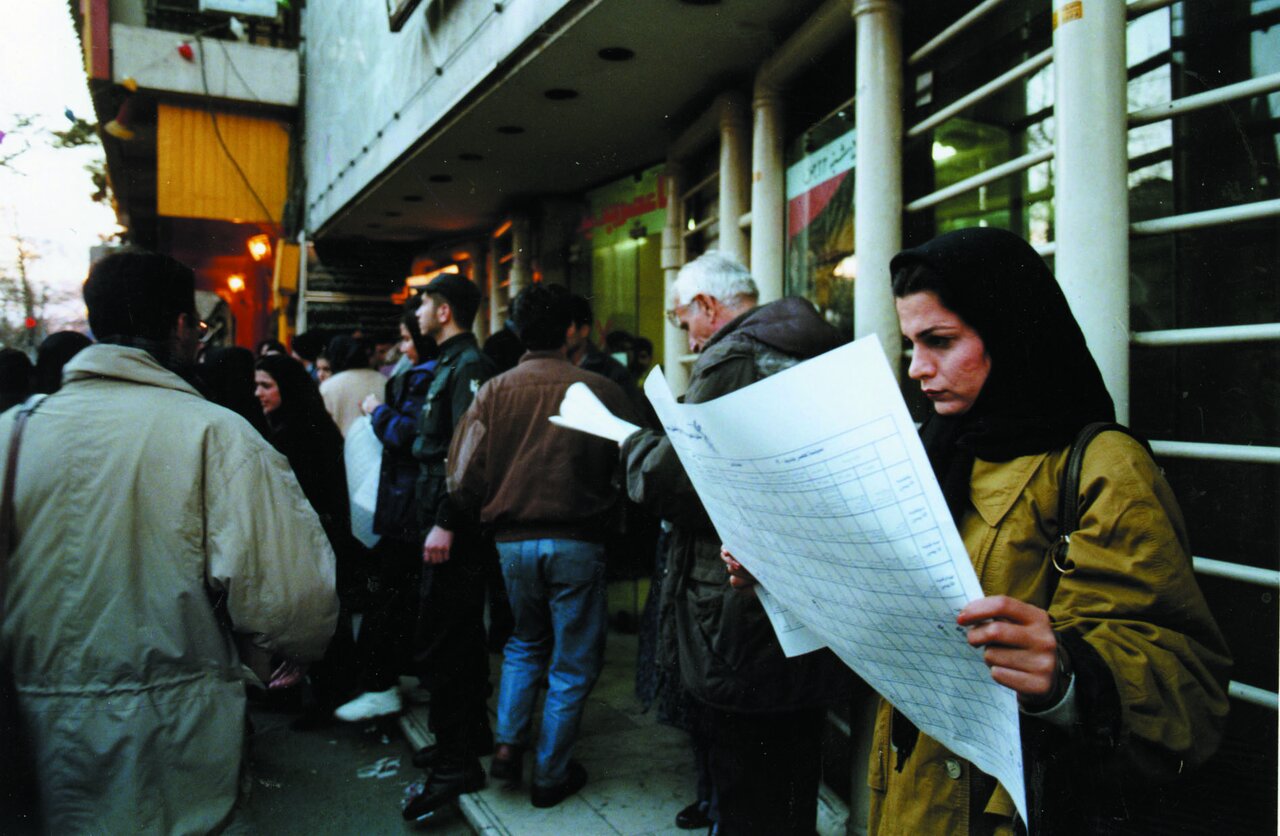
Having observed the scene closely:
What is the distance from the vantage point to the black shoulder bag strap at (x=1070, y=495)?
1.25 metres

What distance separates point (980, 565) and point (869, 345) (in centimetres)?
57

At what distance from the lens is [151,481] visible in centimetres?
211

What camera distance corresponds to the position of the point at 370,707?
197 inches

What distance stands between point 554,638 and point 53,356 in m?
2.61

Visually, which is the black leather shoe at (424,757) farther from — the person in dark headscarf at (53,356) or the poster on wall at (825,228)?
the poster on wall at (825,228)

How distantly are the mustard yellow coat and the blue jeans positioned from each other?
2447 mm

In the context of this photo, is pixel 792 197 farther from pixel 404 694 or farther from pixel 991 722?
pixel 991 722

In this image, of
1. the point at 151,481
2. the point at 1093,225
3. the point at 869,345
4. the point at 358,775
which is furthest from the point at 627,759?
the point at 869,345

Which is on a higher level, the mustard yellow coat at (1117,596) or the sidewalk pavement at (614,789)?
the mustard yellow coat at (1117,596)

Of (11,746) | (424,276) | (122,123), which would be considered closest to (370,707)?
(11,746)

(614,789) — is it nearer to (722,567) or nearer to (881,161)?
(722,567)

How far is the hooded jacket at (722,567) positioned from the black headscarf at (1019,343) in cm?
114

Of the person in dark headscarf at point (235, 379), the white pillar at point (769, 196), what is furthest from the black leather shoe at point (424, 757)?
the white pillar at point (769, 196)

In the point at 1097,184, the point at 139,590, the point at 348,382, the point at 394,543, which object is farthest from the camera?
the point at 348,382
